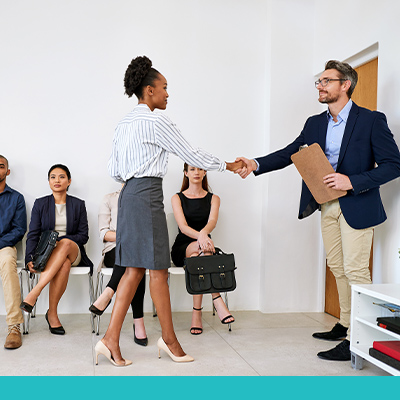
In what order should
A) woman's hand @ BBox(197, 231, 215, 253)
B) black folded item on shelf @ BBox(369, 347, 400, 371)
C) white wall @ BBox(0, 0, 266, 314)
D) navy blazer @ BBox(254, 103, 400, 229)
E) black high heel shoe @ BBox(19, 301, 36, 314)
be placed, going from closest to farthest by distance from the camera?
1. black folded item on shelf @ BBox(369, 347, 400, 371)
2. navy blazer @ BBox(254, 103, 400, 229)
3. black high heel shoe @ BBox(19, 301, 36, 314)
4. woman's hand @ BBox(197, 231, 215, 253)
5. white wall @ BBox(0, 0, 266, 314)

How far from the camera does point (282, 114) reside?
4.64m

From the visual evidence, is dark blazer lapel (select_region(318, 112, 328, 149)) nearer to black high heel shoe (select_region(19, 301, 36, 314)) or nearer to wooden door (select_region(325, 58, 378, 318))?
wooden door (select_region(325, 58, 378, 318))

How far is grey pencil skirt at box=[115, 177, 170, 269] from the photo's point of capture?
2.92 meters

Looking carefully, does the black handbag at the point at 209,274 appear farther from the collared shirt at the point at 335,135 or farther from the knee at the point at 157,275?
the collared shirt at the point at 335,135

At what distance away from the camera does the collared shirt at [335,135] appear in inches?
132

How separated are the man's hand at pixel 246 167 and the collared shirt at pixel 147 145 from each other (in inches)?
24.7

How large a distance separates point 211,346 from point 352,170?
1438 millimetres

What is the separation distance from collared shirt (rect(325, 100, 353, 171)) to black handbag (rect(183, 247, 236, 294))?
3.05 feet

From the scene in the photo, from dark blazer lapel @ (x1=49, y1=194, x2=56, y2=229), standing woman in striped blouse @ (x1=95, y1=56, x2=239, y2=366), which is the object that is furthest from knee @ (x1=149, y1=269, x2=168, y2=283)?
dark blazer lapel @ (x1=49, y1=194, x2=56, y2=229)

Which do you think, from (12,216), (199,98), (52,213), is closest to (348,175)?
(199,98)

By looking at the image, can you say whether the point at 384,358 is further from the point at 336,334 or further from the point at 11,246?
the point at 11,246

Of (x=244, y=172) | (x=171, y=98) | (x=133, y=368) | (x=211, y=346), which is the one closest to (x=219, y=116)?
(x=171, y=98)

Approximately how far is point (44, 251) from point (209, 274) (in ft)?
4.05

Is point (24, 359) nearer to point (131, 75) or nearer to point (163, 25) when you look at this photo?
point (131, 75)
